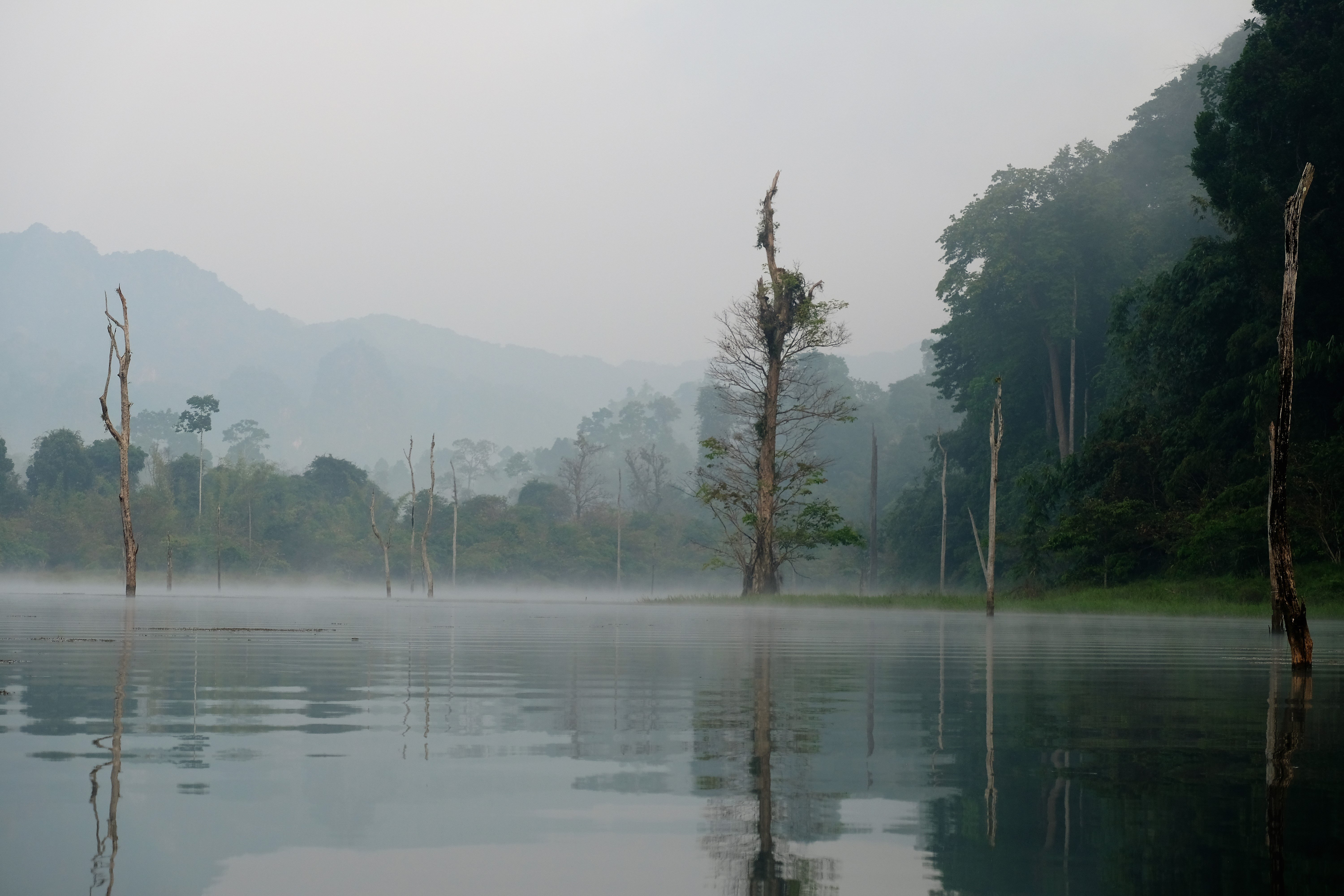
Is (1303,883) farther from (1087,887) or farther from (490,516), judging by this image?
(490,516)

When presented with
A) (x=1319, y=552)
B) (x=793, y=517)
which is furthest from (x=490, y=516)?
(x=1319, y=552)

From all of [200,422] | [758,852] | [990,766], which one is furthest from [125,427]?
[200,422]

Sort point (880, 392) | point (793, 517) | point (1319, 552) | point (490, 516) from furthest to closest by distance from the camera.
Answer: point (880, 392), point (490, 516), point (793, 517), point (1319, 552)

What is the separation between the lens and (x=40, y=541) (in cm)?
8556

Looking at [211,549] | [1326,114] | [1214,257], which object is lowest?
[211,549]

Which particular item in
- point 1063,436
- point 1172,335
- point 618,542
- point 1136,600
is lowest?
point 1136,600

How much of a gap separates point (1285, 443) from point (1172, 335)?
1104 inches

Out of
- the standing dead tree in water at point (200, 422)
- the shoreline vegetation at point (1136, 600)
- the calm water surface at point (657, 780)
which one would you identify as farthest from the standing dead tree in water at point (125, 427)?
the standing dead tree in water at point (200, 422)

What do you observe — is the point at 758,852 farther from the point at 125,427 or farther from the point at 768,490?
the point at 768,490

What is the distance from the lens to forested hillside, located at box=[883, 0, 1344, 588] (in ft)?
99.3

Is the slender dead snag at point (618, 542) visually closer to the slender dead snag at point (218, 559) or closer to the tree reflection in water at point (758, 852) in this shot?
the slender dead snag at point (218, 559)

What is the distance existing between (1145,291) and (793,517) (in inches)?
551

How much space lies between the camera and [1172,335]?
3728 centimetres

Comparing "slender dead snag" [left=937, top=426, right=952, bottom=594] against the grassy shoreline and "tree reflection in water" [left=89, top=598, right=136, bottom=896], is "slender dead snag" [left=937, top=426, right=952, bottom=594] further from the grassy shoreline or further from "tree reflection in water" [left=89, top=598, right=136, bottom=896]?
"tree reflection in water" [left=89, top=598, right=136, bottom=896]
